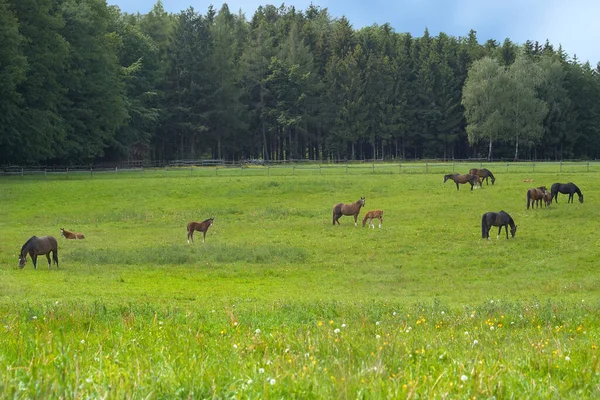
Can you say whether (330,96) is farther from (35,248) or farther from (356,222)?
(35,248)

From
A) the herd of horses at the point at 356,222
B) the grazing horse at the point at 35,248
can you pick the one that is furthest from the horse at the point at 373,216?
the grazing horse at the point at 35,248

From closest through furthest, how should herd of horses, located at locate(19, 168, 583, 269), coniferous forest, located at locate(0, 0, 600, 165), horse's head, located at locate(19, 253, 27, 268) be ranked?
horse's head, located at locate(19, 253, 27, 268) → herd of horses, located at locate(19, 168, 583, 269) → coniferous forest, located at locate(0, 0, 600, 165)

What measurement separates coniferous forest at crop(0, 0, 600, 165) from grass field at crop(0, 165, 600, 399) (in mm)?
28103

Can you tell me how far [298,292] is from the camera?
19.7m

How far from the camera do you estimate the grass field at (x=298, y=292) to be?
4898 millimetres

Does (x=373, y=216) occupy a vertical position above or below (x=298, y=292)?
above

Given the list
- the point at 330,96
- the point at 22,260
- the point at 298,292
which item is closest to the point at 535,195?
the point at 298,292

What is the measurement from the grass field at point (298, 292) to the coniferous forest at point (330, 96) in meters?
28.1

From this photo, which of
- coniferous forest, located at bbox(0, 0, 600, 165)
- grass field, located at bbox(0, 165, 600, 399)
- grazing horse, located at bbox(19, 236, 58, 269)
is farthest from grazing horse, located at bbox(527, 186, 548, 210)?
coniferous forest, located at bbox(0, 0, 600, 165)

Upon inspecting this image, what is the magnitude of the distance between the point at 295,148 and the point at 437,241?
74.6 meters

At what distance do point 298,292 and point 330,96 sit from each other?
82.8 metres

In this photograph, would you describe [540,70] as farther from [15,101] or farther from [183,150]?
[15,101]

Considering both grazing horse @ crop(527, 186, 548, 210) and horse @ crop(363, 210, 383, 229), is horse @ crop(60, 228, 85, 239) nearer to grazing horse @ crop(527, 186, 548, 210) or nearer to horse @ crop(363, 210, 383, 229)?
horse @ crop(363, 210, 383, 229)

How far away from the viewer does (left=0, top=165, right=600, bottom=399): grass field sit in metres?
4.90
